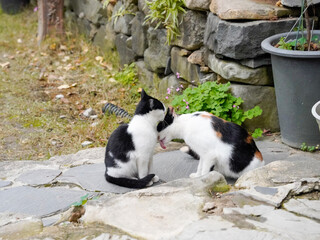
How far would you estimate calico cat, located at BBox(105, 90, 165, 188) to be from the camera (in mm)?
3691

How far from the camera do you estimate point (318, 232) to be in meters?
2.41

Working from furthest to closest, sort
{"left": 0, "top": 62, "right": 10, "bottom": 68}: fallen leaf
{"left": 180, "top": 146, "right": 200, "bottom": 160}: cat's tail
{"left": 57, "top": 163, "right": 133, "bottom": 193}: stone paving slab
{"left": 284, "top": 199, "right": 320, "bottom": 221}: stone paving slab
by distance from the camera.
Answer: {"left": 0, "top": 62, "right": 10, "bottom": 68}: fallen leaf < {"left": 180, "top": 146, "right": 200, "bottom": 160}: cat's tail < {"left": 57, "top": 163, "right": 133, "bottom": 193}: stone paving slab < {"left": 284, "top": 199, "right": 320, "bottom": 221}: stone paving slab

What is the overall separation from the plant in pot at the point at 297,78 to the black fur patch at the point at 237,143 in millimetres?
737

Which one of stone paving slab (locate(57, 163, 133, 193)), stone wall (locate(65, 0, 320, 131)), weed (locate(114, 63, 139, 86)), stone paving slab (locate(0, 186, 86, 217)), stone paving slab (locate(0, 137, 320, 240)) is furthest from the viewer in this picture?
weed (locate(114, 63, 139, 86))

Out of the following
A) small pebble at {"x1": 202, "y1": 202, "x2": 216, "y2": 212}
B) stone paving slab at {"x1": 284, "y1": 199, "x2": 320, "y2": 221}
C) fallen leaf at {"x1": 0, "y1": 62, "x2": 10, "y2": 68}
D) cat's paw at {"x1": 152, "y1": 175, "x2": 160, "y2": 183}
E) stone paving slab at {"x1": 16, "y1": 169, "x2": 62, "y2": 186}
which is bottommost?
stone paving slab at {"x1": 16, "y1": 169, "x2": 62, "y2": 186}

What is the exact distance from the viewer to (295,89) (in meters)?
4.11

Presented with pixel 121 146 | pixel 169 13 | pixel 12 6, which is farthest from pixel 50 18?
pixel 121 146

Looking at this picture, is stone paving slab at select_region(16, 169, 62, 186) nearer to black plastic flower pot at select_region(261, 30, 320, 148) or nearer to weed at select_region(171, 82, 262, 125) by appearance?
weed at select_region(171, 82, 262, 125)

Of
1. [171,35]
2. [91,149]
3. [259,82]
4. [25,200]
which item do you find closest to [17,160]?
[91,149]

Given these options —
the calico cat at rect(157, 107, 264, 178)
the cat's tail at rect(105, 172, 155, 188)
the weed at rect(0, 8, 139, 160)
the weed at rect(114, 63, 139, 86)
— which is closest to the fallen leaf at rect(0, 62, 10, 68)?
the weed at rect(0, 8, 139, 160)

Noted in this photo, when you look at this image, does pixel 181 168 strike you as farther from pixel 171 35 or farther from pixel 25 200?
pixel 171 35

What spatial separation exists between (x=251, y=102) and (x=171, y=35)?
4.09 ft

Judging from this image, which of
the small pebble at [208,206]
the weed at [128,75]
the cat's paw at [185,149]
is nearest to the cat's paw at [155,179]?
the cat's paw at [185,149]

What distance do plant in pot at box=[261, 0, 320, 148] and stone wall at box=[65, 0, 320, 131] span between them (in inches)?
7.8
